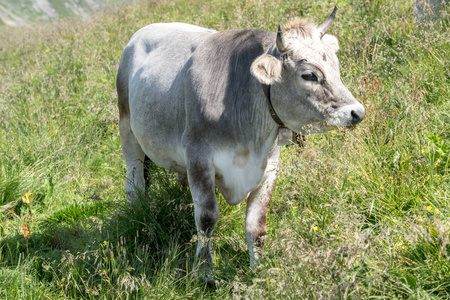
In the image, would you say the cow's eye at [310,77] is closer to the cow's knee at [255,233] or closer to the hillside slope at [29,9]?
the cow's knee at [255,233]

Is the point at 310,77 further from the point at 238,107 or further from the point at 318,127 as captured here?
the point at 238,107

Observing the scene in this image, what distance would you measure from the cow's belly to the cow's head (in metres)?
0.40

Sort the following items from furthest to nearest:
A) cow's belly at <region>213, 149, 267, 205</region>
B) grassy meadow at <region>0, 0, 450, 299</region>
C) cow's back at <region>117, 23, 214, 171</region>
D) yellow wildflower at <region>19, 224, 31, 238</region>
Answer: yellow wildflower at <region>19, 224, 31, 238</region>, cow's back at <region>117, 23, 214, 171</region>, cow's belly at <region>213, 149, 267, 205</region>, grassy meadow at <region>0, 0, 450, 299</region>

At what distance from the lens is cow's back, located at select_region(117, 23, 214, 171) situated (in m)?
3.88

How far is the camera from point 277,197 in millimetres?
4164

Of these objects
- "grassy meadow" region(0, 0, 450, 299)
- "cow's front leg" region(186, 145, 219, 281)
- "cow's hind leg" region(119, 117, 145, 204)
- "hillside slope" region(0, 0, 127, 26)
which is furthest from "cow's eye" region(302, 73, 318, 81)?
"hillside slope" region(0, 0, 127, 26)

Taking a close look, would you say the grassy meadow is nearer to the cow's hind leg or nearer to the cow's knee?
the cow's knee

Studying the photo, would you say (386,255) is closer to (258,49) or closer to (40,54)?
(258,49)

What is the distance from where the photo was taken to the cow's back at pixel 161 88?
3875 mm

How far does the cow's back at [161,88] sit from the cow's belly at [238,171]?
0.49 meters

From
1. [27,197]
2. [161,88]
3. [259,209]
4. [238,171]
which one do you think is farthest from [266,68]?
[27,197]

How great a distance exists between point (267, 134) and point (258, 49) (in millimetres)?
615

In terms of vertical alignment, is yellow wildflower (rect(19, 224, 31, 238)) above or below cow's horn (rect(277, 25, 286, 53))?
below

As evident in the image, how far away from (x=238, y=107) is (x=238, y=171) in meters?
0.46
